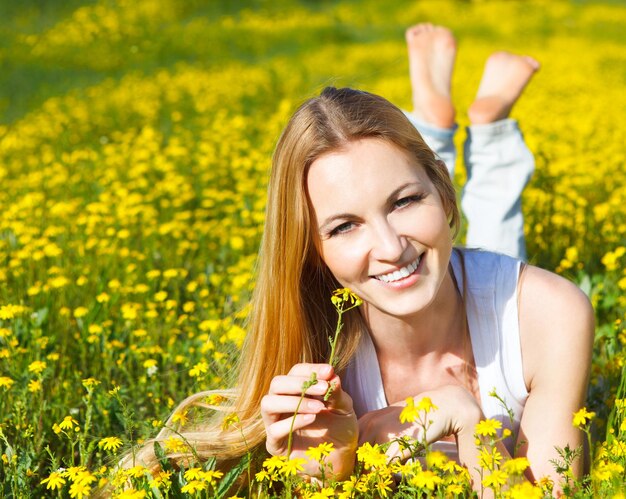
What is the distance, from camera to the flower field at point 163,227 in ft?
7.63

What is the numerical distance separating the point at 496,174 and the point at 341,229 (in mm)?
1544

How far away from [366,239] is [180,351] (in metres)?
1.14

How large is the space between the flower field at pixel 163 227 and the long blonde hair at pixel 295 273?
0.51 ft

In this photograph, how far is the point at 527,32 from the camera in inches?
554

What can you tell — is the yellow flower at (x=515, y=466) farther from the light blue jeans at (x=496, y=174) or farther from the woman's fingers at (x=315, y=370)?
the light blue jeans at (x=496, y=174)

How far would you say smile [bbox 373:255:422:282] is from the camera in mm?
2115

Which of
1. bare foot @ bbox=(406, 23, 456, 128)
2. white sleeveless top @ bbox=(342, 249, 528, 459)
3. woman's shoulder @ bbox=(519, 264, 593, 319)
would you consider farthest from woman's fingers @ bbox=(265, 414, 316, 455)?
bare foot @ bbox=(406, 23, 456, 128)

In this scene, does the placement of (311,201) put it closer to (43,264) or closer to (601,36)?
(43,264)

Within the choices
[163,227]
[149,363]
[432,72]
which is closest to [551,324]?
[149,363]

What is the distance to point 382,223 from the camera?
6.85 ft

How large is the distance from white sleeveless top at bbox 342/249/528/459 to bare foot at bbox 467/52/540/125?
1.16 m

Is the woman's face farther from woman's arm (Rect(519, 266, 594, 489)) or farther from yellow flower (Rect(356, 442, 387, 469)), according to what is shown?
yellow flower (Rect(356, 442, 387, 469))

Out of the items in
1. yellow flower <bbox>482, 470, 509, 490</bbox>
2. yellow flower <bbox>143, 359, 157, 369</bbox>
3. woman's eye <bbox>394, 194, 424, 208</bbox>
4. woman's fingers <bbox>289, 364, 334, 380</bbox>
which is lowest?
yellow flower <bbox>143, 359, 157, 369</bbox>

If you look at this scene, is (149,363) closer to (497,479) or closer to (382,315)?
(382,315)
